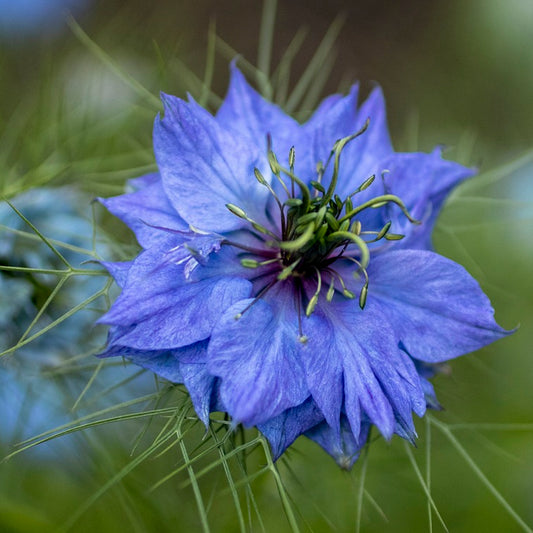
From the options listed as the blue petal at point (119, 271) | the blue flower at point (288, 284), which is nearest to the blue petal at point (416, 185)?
the blue flower at point (288, 284)

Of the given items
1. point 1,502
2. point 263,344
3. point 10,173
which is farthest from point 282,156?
point 1,502

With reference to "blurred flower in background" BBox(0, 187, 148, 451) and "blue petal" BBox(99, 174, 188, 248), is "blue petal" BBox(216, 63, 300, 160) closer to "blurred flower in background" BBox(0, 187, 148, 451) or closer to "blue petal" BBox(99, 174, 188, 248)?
"blue petal" BBox(99, 174, 188, 248)

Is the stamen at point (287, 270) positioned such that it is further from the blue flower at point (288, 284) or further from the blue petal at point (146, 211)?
the blue petal at point (146, 211)

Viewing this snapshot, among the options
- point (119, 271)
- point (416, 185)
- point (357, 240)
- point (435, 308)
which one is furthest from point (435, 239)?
point (119, 271)

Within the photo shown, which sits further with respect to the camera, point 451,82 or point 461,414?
point 451,82

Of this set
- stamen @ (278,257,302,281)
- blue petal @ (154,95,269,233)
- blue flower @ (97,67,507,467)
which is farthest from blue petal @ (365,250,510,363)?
blue petal @ (154,95,269,233)

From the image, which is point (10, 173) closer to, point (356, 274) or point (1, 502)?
point (1, 502)

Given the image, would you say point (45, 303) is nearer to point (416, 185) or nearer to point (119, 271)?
point (119, 271)
